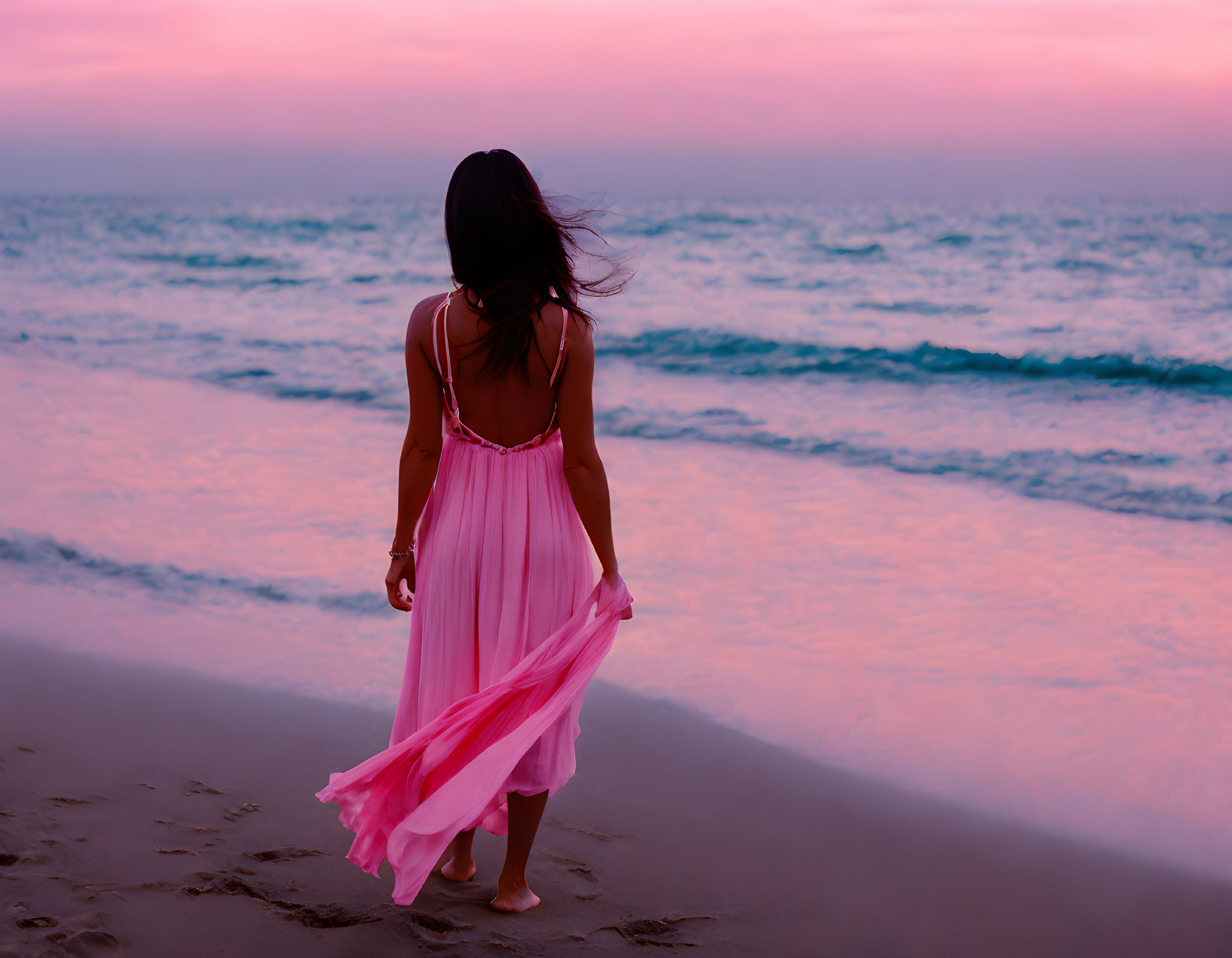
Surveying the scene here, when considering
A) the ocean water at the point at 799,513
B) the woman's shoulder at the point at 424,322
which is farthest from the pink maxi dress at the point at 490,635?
the ocean water at the point at 799,513

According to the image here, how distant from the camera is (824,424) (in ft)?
31.9

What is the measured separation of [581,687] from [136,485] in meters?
4.90

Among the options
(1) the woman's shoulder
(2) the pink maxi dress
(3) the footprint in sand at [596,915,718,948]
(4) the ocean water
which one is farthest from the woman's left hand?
(4) the ocean water

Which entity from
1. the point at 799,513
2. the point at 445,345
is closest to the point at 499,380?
the point at 445,345

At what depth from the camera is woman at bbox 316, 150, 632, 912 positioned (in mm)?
2326

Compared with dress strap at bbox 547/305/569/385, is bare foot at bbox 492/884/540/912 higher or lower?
lower

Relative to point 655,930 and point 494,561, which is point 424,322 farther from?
point 655,930

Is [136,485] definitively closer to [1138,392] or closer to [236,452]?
[236,452]

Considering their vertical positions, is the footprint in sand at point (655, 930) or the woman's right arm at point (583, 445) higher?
the woman's right arm at point (583, 445)

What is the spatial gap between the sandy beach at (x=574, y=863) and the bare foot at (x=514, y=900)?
0.11ft

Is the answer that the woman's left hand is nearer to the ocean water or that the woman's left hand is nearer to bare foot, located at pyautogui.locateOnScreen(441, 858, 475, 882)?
bare foot, located at pyautogui.locateOnScreen(441, 858, 475, 882)

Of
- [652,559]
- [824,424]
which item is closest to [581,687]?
[652,559]

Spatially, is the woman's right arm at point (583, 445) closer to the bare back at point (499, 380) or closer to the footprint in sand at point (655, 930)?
the bare back at point (499, 380)

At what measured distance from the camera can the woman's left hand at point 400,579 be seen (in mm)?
2650
